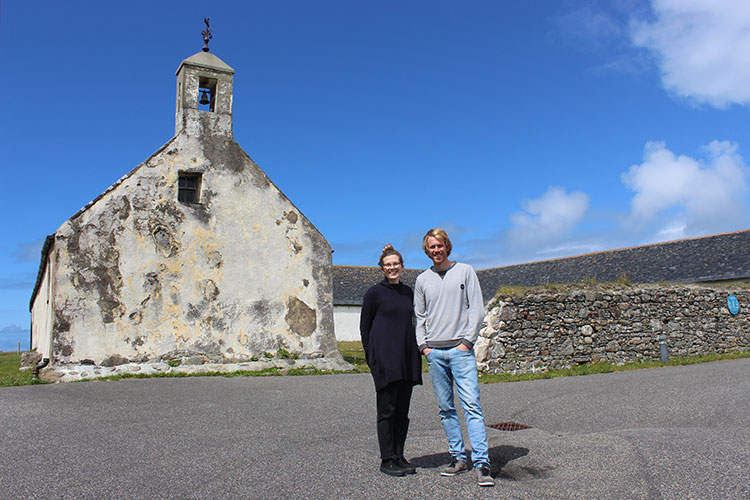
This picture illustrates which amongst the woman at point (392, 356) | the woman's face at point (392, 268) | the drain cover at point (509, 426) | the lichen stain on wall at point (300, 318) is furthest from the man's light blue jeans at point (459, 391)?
the lichen stain on wall at point (300, 318)

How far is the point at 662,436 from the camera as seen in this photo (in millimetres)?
5844

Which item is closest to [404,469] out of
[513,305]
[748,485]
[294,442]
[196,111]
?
[294,442]

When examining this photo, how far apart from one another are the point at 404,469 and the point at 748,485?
252cm

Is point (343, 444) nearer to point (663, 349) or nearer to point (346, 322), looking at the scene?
point (663, 349)

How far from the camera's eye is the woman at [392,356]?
4.82m

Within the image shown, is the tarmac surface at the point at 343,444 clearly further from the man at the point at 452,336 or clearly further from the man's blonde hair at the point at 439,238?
the man's blonde hair at the point at 439,238

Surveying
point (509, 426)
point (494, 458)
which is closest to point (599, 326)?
point (509, 426)

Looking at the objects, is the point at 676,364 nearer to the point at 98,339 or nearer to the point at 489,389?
the point at 489,389

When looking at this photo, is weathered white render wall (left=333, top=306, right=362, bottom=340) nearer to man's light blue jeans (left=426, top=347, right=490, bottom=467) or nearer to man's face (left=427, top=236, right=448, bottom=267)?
man's face (left=427, top=236, right=448, bottom=267)

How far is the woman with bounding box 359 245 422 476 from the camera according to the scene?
4.82 m

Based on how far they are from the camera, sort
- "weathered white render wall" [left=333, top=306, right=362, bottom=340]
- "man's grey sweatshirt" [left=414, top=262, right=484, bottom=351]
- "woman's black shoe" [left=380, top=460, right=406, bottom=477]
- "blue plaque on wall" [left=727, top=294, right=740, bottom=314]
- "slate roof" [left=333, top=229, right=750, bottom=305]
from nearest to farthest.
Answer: "woman's black shoe" [left=380, top=460, right=406, bottom=477], "man's grey sweatshirt" [left=414, top=262, right=484, bottom=351], "blue plaque on wall" [left=727, top=294, right=740, bottom=314], "slate roof" [left=333, top=229, right=750, bottom=305], "weathered white render wall" [left=333, top=306, right=362, bottom=340]

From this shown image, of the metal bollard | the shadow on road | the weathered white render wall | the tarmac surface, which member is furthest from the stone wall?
the weathered white render wall

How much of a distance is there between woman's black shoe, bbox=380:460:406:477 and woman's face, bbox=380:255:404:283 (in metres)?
1.52

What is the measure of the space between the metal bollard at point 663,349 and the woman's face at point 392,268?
42.5ft
